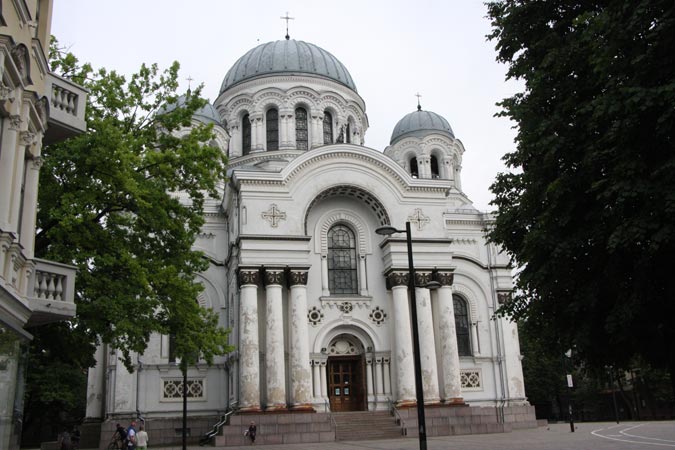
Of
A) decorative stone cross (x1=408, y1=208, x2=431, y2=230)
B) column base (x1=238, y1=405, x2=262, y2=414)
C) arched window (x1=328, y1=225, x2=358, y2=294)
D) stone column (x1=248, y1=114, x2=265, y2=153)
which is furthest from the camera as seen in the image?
stone column (x1=248, y1=114, x2=265, y2=153)

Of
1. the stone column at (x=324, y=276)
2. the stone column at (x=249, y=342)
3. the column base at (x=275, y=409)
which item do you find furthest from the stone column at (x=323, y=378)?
the stone column at (x=249, y=342)

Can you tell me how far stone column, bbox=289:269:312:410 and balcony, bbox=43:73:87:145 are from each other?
614 inches

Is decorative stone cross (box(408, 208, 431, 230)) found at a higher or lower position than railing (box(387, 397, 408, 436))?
higher

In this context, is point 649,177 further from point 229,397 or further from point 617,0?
point 229,397

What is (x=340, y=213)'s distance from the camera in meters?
30.5

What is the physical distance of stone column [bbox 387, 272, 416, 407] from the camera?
27.6 m

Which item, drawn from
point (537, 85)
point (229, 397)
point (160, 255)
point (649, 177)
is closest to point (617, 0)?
point (537, 85)

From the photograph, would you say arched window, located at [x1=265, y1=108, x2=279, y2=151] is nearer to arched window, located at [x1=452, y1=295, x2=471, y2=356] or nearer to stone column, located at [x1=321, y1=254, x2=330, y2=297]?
stone column, located at [x1=321, y1=254, x2=330, y2=297]

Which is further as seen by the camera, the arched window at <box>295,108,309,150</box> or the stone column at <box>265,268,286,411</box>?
the arched window at <box>295,108,309,150</box>

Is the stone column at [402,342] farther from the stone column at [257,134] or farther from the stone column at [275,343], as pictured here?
the stone column at [257,134]

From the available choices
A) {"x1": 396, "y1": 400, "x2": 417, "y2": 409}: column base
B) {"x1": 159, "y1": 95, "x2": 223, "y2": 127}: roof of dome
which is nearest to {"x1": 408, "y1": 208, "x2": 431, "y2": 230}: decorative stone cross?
{"x1": 396, "y1": 400, "x2": 417, "y2": 409}: column base

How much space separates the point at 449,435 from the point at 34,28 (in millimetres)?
20957

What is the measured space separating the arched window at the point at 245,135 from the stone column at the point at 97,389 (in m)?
12.7

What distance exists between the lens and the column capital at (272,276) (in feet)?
90.3
